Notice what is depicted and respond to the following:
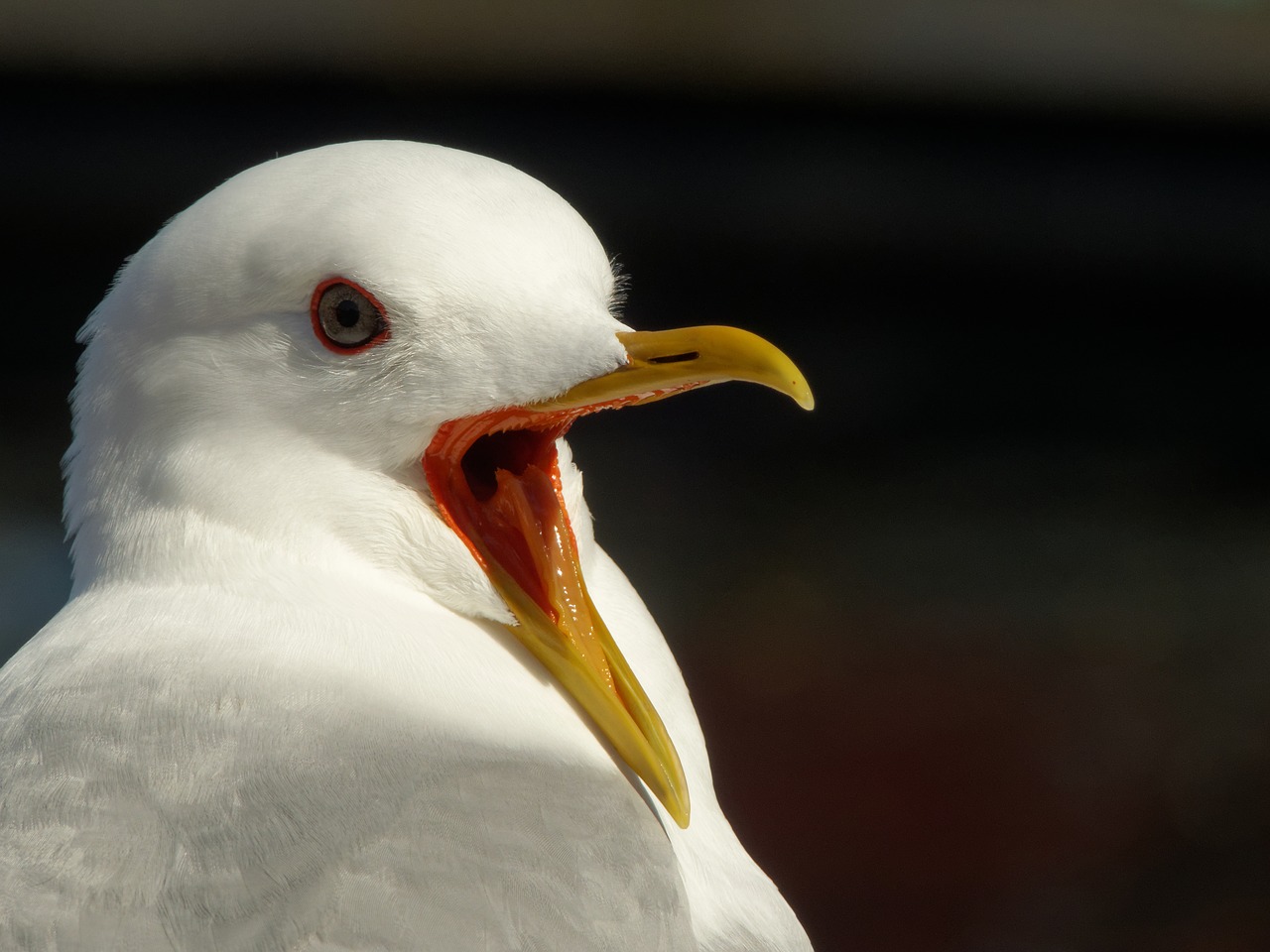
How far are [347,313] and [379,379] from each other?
0.14 ft

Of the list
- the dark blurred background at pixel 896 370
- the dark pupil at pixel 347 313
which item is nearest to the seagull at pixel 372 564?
the dark pupil at pixel 347 313

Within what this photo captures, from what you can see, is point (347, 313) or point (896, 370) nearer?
point (347, 313)

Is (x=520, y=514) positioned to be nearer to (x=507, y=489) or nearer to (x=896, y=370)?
(x=507, y=489)

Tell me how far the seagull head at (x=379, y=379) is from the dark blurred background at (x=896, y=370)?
1.40 metres

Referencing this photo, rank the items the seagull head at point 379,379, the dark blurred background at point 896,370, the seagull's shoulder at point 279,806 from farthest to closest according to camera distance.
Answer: the dark blurred background at point 896,370
the seagull head at point 379,379
the seagull's shoulder at point 279,806

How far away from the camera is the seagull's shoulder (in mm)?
668

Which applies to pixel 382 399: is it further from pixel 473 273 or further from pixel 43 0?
pixel 43 0

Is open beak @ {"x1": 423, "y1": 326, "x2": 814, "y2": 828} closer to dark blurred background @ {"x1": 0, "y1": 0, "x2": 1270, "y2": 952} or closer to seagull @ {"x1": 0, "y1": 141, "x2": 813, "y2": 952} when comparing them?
seagull @ {"x1": 0, "y1": 141, "x2": 813, "y2": 952}

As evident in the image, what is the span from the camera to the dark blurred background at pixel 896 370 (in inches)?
91.6

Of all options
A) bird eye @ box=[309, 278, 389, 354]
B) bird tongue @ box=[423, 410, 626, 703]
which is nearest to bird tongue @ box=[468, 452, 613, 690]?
bird tongue @ box=[423, 410, 626, 703]

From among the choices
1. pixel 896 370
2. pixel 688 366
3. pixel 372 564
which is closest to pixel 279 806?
pixel 372 564

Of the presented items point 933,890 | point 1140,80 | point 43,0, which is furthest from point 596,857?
point 1140,80

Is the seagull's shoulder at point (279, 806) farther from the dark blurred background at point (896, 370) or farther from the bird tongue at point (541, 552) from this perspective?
the dark blurred background at point (896, 370)

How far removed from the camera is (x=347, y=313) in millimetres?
833
